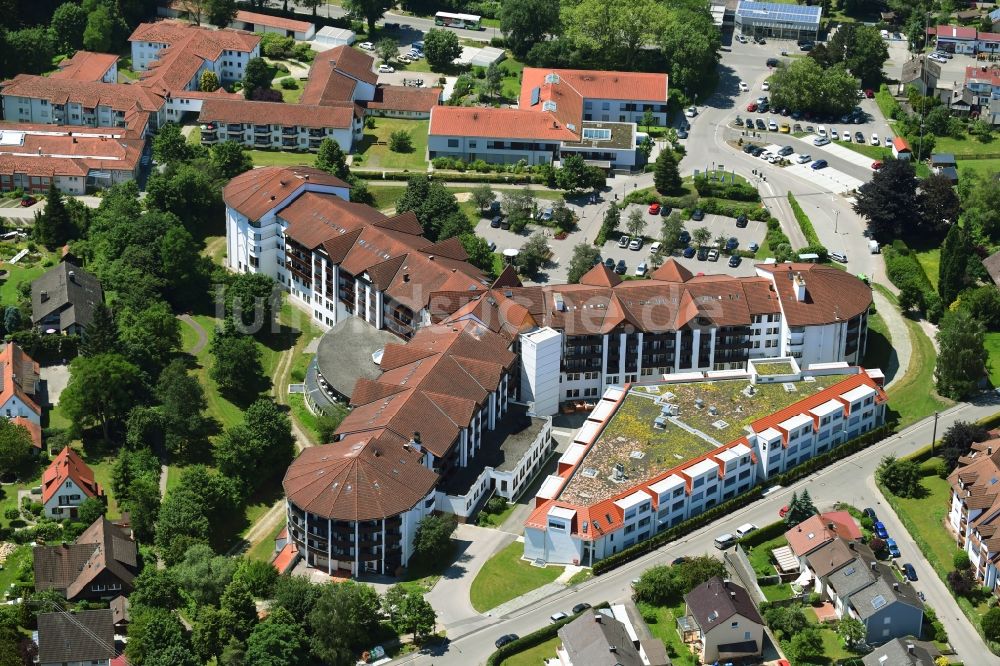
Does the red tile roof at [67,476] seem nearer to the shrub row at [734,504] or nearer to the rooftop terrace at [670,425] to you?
the rooftop terrace at [670,425]

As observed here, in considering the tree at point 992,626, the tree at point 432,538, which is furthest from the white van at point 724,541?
the tree at point 432,538

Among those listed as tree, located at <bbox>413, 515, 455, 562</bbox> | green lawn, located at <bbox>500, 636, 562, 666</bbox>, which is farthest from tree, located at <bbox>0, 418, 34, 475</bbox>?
green lawn, located at <bbox>500, 636, 562, 666</bbox>

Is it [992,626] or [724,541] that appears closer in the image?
[992,626]

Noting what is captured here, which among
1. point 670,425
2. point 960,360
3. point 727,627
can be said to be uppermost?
point 960,360

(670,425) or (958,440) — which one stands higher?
(958,440)

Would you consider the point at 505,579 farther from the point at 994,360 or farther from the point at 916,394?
the point at 994,360

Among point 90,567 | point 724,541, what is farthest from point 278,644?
point 724,541

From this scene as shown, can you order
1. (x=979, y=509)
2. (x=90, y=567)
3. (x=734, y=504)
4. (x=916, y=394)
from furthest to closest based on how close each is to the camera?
1. (x=916, y=394)
2. (x=734, y=504)
3. (x=979, y=509)
4. (x=90, y=567)

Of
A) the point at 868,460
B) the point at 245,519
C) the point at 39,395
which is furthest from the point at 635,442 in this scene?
the point at 39,395
